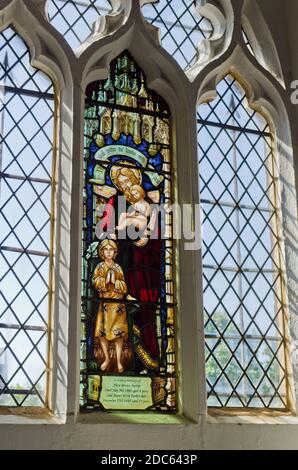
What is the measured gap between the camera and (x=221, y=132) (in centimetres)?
503

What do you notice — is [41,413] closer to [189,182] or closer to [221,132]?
[189,182]

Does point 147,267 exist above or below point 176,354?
above

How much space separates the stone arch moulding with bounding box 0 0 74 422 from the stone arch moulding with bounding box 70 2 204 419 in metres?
0.06

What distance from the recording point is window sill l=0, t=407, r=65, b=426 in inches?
151

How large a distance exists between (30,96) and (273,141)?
1574mm

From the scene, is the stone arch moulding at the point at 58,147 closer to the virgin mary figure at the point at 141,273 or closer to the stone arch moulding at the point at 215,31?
the virgin mary figure at the point at 141,273

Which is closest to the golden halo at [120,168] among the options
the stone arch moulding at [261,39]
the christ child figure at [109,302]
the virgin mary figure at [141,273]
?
the virgin mary figure at [141,273]

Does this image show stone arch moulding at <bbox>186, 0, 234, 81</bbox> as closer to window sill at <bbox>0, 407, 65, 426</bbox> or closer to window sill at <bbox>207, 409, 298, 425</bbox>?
window sill at <bbox>207, 409, 298, 425</bbox>

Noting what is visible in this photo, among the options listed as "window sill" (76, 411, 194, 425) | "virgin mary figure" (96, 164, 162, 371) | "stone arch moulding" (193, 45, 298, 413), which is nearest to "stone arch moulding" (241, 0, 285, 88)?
"stone arch moulding" (193, 45, 298, 413)

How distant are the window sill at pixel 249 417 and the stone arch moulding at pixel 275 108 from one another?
59cm

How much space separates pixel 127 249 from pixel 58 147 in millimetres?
→ 668

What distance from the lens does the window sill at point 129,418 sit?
4023 millimetres
